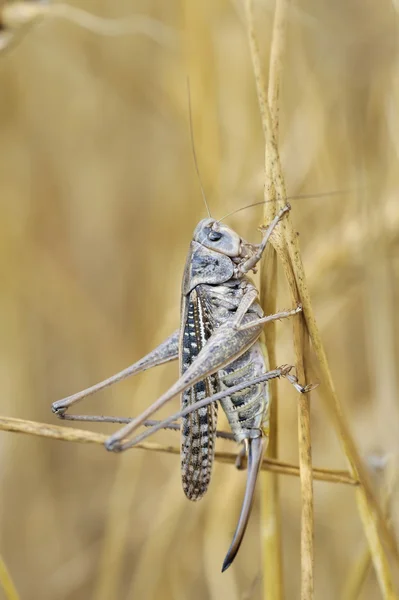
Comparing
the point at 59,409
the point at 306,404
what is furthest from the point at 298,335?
the point at 59,409

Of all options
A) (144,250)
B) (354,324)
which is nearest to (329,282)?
(354,324)

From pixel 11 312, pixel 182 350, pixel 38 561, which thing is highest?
pixel 11 312

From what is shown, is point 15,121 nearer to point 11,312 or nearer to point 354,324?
point 11,312

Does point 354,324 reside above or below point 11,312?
below

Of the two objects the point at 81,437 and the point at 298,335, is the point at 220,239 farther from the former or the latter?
the point at 81,437

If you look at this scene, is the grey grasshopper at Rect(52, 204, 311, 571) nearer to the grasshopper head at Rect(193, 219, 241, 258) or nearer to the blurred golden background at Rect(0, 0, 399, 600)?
the grasshopper head at Rect(193, 219, 241, 258)

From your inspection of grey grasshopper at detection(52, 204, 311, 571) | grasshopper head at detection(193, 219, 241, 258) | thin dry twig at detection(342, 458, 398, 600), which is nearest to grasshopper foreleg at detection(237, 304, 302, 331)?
grey grasshopper at detection(52, 204, 311, 571)

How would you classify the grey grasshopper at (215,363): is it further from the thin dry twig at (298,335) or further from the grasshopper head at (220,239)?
the thin dry twig at (298,335)
